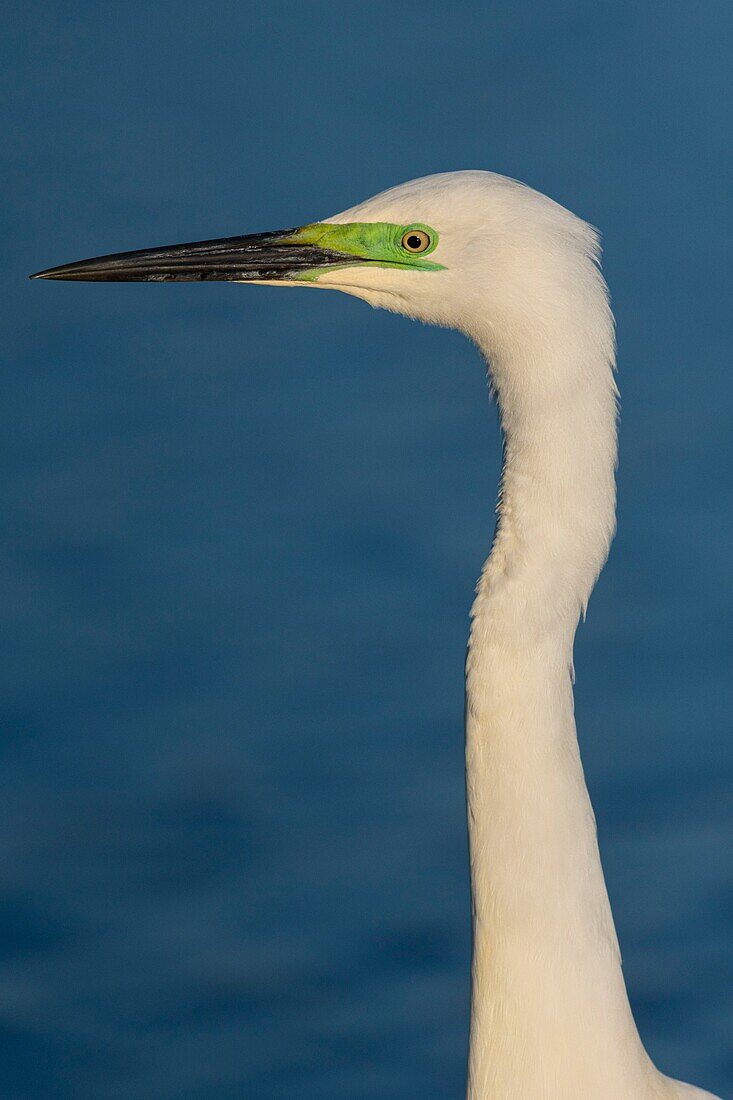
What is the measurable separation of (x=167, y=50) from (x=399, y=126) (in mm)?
1340

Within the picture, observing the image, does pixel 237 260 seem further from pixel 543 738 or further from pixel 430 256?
pixel 543 738

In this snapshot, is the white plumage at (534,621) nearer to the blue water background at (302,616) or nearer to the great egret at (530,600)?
the great egret at (530,600)

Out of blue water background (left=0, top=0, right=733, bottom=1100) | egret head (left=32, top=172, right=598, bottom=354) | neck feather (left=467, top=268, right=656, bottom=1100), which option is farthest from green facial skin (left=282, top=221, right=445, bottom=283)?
blue water background (left=0, top=0, right=733, bottom=1100)

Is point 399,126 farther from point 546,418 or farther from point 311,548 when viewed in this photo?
point 546,418

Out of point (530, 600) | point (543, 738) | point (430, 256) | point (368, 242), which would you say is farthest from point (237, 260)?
point (543, 738)

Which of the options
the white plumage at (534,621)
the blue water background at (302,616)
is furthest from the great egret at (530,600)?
the blue water background at (302,616)

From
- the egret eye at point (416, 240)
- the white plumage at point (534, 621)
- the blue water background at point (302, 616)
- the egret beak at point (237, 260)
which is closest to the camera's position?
the white plumage at point (534, 621)

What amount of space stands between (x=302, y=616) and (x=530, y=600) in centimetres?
280

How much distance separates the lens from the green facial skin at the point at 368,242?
2139 millimetres

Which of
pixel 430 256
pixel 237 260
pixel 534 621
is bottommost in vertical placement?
pixel 534 621

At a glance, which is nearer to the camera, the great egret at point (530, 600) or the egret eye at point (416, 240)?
the great egret at point (530, 600)

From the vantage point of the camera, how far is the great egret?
2004 mm

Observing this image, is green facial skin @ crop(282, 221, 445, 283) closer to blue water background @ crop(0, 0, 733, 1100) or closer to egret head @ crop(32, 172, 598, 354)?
egret head @ crop(32, 172, 598, 354)

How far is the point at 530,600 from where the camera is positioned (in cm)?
204
